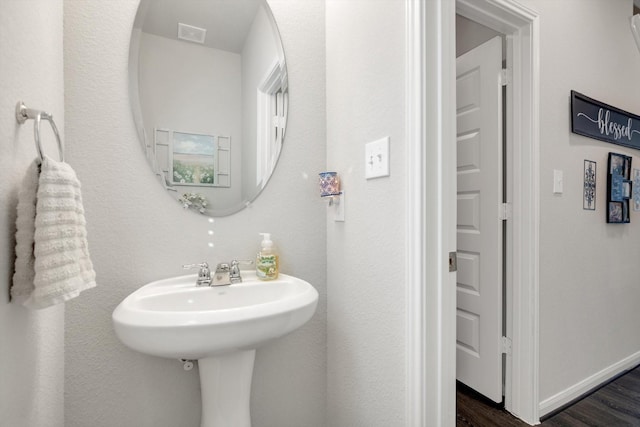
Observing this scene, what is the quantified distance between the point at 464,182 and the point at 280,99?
1.21 meters

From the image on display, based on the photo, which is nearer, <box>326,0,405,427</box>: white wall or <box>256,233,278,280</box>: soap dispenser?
<box>326,0,405,427</box>: white wall

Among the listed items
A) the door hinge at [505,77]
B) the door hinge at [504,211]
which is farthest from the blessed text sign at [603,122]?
the door hinge at [504,211]

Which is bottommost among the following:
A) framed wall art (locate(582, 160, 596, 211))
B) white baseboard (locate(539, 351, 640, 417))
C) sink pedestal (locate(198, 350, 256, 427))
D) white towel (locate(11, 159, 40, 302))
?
white baseboard (locate(539, 351, 640, 417))

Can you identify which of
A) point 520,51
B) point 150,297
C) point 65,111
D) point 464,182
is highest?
point 520,51

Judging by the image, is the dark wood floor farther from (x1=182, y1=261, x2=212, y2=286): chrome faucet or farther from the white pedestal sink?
(x1=182, y1=261, x2=212, y2=286): chrome faucet

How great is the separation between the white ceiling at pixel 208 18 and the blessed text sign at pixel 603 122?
1.77 metres

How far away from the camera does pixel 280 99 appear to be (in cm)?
134

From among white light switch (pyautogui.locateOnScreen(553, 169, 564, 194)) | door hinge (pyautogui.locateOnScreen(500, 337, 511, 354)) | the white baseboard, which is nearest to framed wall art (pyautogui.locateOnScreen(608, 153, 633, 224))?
white light switch (pyautogui.locateOnScreen(553, 169, 564, 194))

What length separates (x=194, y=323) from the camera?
0.77 m

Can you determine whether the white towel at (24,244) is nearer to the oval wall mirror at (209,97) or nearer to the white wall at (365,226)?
the oval wall mirror at (209,97)

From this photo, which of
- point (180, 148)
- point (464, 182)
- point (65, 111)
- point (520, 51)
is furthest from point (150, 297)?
point (520, 51)

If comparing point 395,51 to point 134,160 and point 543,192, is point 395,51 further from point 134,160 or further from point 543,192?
point 543,192

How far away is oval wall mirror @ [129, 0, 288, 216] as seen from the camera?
1140 mm

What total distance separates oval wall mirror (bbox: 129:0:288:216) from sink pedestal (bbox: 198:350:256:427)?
542 millimetres
